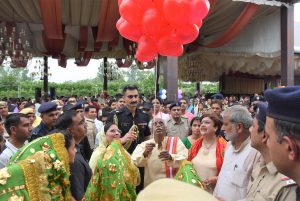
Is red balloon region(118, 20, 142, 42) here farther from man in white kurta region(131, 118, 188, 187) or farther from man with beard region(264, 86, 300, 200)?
man with beard region(264, 86, 300, 200)

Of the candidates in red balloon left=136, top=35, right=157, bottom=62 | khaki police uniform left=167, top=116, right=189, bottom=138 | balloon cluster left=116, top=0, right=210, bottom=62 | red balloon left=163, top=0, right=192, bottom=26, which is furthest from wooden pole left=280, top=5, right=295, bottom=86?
red balloon left=163, top=0, right=192, bottom=26

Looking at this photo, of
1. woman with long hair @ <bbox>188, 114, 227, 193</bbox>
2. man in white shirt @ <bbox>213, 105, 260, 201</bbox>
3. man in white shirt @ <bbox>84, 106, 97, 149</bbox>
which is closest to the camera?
man in white shirt @ <bbox>213, 105, 260, 201</bbox>

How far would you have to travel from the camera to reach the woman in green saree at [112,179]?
2.71m

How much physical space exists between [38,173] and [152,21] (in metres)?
Answer: 2.44

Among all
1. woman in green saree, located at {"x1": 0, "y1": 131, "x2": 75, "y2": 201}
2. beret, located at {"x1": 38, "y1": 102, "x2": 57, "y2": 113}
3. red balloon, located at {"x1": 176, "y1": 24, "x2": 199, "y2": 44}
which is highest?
red balloon, located at {"x1": 176, "y1": 24, "x2": 199, "y2": 44}

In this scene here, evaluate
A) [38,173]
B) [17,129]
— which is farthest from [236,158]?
[17,129]

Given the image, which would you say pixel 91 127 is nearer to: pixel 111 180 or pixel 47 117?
pixel 47 117

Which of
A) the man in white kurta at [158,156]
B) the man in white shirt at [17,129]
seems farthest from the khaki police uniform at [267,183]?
the man in white shirt at [17,129]

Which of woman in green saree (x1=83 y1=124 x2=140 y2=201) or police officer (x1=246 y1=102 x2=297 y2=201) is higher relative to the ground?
police officer (x1=246 y1=102 x2=297 y2=201)

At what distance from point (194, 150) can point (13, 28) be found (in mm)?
8787

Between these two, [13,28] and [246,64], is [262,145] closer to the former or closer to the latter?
[13,28]

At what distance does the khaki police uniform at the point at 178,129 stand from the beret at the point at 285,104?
3.94 m

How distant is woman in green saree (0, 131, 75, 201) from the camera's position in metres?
1.55

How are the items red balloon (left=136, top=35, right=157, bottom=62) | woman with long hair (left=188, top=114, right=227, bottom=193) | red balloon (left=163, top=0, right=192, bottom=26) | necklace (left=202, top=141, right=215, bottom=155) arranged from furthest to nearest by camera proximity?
red balloon (left=136, top=35, right=157, bottom=62)
red balloon (left=163, top=0, right=192, bottom=26)
necklace (left=202, top=141, right=215, bottom=155)
woman with long hair (left=188, top=114, right=227, bottom=193)
